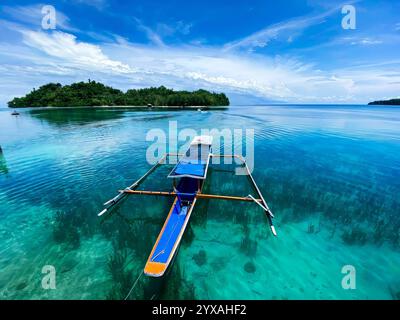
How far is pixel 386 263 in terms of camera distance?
8938mm

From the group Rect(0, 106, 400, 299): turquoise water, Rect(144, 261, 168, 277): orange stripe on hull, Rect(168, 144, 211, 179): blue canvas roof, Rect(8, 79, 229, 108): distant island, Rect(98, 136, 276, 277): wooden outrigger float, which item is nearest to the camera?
Rect(144, 261, 168, 277): orange stripe on hull

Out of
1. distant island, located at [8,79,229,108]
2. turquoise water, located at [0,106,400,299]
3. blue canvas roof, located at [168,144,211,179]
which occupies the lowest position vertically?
turquoise water, located at [0,106,400,299]

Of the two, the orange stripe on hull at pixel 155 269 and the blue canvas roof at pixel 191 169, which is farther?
the blue canvas roof at pixel 191 169

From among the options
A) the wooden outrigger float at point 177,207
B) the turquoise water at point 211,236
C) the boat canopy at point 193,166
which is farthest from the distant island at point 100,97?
the wooden outrigger float at point 177,207

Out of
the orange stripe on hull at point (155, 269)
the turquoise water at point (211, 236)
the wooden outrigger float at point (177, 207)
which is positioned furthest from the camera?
the turquoise water at point (211, 236)

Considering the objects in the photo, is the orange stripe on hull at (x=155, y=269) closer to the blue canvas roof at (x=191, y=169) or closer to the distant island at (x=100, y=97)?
the blue canvas roof at (x=191, y=169)

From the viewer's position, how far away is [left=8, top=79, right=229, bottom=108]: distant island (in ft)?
470

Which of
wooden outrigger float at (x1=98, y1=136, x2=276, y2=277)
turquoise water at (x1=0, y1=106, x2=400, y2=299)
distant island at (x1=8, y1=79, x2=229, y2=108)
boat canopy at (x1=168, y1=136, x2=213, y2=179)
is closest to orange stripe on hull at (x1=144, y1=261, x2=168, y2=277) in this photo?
wooden outrigger float at (x1=98, y1=136, x2=276, y2=277)

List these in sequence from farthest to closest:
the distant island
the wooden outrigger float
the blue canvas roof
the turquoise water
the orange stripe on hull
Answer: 1. the distant island
2. the blue canvas roof
3. the turquoise water
4. the wooden outrigger float
5. the orange stripe on hull

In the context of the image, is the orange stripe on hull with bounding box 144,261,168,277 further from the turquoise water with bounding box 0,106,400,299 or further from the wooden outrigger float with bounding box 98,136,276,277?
the turquoise water with bounding box 0,106,400,299

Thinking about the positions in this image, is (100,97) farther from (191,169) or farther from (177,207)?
(177,207)

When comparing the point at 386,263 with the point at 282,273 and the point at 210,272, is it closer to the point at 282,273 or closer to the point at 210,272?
the point at 282,273

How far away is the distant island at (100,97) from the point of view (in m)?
143

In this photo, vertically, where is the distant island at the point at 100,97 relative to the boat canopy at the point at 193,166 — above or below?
above
